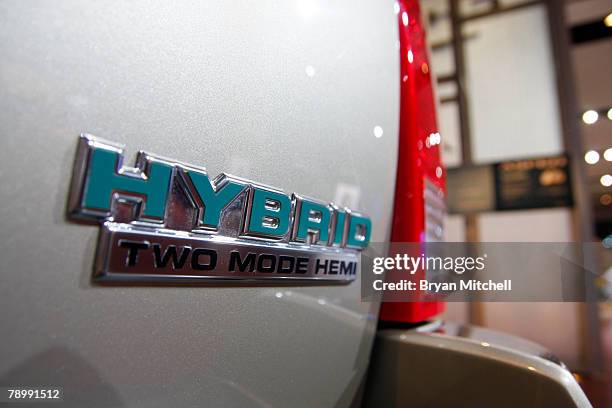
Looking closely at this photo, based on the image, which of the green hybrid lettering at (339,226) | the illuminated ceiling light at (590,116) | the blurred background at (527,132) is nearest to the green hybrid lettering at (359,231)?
the green hybrid lettering at (339,226)

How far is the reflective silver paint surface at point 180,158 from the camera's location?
26cm

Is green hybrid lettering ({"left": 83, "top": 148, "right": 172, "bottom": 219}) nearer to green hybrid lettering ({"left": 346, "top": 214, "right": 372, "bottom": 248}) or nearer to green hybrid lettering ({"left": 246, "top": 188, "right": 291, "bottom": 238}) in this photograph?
green hybrid lettering ({"left": 246, "top": 188, "right": 291, "bottom": 238})

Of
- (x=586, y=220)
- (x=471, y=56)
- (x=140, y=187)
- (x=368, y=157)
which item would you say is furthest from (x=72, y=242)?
(x=471, y=56)

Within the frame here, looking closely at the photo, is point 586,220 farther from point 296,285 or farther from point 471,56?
point 296,285

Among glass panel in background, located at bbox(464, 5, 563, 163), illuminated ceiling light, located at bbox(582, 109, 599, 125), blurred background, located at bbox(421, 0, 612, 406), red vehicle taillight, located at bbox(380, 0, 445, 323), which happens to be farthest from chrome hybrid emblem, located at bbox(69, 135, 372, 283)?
illuminated ceiling light, located at bbox(582, 109, 599, 125)

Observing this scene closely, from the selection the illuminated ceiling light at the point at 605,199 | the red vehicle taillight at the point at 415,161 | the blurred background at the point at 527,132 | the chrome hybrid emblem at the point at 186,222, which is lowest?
the chrome hybrid emblem at the point at 186,222

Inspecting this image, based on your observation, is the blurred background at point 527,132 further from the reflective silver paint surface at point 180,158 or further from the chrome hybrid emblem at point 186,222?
the chrome hybrid emblem at point 186,222

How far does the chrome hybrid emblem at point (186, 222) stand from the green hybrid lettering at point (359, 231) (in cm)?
6

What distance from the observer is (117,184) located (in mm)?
292

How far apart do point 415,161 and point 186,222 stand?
0.42 meters

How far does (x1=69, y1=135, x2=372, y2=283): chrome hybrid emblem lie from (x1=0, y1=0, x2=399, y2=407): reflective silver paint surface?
1 cm

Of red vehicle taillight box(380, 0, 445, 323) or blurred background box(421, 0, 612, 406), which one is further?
blurred background box(421, 0, 612, 406)

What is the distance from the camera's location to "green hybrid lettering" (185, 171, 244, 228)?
1.12ft

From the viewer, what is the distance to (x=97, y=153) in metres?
0.28
